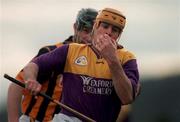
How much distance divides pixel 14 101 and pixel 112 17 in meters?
1.87

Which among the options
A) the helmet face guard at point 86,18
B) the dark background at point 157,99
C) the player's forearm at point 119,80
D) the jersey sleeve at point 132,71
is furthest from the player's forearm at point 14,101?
the dark background at point 157,99

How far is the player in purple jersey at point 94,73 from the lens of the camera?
9977 mm

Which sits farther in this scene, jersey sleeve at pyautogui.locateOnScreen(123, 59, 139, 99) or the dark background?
the dark background

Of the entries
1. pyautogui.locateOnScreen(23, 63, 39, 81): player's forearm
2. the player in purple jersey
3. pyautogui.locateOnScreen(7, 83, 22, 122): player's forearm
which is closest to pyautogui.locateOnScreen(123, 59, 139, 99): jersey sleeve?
the player in purple jersey

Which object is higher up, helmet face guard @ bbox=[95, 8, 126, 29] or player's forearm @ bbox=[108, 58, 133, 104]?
helmet face guard @ bbox=[95, 8, 126, 29]

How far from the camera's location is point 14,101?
11656mm

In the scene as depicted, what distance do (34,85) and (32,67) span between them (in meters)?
0.28

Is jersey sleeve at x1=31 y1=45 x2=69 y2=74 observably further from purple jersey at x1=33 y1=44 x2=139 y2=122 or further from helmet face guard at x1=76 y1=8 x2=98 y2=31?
helmet face guard at x1=76 y1=8 x2=98 y2=31

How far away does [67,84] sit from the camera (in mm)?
10164

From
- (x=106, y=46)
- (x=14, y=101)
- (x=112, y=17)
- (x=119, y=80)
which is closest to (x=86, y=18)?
(x=14, y=101)

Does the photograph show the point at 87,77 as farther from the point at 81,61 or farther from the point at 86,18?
the point at 86,18

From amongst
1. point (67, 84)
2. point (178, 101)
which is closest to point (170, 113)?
point (178, 101)

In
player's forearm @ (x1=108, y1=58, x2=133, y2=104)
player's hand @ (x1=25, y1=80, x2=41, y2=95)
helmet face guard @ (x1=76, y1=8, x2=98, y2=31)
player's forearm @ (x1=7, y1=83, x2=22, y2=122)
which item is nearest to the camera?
player's forearm @ (x1=108, y1=58, x2=133, y2=104)

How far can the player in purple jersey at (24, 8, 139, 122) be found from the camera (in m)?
9.98
